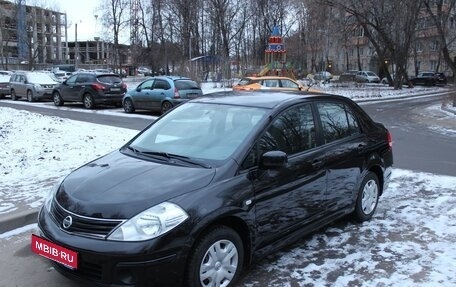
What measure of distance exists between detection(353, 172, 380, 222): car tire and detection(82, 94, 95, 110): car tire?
1721 cm

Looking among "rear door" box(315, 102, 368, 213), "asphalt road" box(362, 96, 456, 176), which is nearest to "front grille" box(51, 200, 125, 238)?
"rear door" box(315, 102, 368, 213)

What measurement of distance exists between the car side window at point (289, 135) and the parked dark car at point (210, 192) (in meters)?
0.01

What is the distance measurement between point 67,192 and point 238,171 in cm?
136

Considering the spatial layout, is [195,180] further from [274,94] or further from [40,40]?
[40,40]

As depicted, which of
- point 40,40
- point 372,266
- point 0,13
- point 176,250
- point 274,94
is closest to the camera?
point 176,250

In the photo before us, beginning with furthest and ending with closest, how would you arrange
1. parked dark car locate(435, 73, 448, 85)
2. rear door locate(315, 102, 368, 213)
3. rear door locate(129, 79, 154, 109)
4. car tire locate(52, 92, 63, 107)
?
parked dark car locate(435, 73, 448, 85), car tire locate(52, 92, 63, 107), rear door locate(129, 79, 154, 109), rear door locate(315, 102, 368, 213)

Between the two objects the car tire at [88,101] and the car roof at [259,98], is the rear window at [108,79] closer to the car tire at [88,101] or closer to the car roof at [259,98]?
the car tire at [88,101]

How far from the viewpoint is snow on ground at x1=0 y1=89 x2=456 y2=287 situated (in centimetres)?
430

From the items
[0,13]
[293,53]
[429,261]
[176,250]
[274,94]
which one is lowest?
[429,261]

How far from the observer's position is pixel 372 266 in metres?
4.53

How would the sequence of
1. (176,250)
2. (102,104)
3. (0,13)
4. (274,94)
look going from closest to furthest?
(176,250) → (274,94) → (102,104) → (0,13)

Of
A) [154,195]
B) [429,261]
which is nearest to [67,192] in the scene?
[154,195]

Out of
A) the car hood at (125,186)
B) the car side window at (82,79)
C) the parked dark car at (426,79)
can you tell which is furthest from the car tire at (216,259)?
the parked dark car at (426,79)

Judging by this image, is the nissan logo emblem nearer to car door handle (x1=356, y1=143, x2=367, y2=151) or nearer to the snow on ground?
the snow on ground
